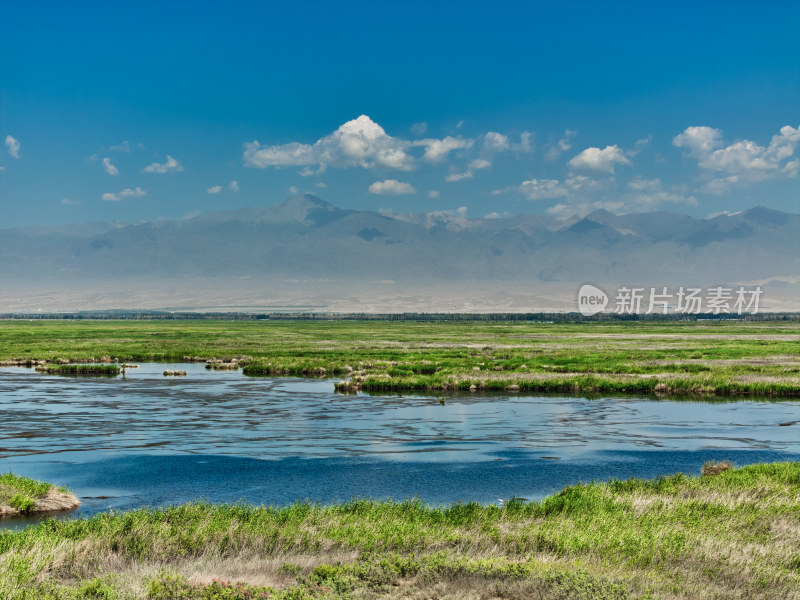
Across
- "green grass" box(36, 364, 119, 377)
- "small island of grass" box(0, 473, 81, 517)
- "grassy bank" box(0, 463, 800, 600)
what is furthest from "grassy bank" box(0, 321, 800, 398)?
"grassy bank" box(0, 463, 800, 600)

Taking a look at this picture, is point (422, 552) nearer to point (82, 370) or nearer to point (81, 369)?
point (82, 370)

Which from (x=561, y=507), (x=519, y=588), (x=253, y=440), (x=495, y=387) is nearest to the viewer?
(x=519, y=588)

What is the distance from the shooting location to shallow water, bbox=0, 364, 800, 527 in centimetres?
2427

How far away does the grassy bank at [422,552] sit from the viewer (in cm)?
1278

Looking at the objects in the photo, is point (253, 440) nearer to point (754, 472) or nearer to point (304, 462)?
point (304, 462)

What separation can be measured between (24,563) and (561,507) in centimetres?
1165

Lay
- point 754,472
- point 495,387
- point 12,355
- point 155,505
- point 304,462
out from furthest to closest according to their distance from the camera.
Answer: point 12,355, point 495,387, point 304,462, point 754,472, point 155,505

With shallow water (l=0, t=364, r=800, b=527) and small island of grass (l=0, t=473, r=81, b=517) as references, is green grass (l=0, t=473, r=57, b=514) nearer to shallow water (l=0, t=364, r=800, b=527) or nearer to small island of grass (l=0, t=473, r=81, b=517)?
small island of grass (l=0, t=473, r=81, b=517)

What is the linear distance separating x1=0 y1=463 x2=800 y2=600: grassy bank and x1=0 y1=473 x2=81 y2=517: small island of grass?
367cm

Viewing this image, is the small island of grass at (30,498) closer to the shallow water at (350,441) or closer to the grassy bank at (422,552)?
the shallow water at (350,441)

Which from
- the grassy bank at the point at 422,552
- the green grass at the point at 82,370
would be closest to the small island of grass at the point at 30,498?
the grassy bank at the point at 422,552

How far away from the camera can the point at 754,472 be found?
23.5 metres

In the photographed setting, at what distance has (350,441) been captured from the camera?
106 feet

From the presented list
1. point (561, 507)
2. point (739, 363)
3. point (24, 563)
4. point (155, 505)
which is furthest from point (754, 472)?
point (739, 363)
